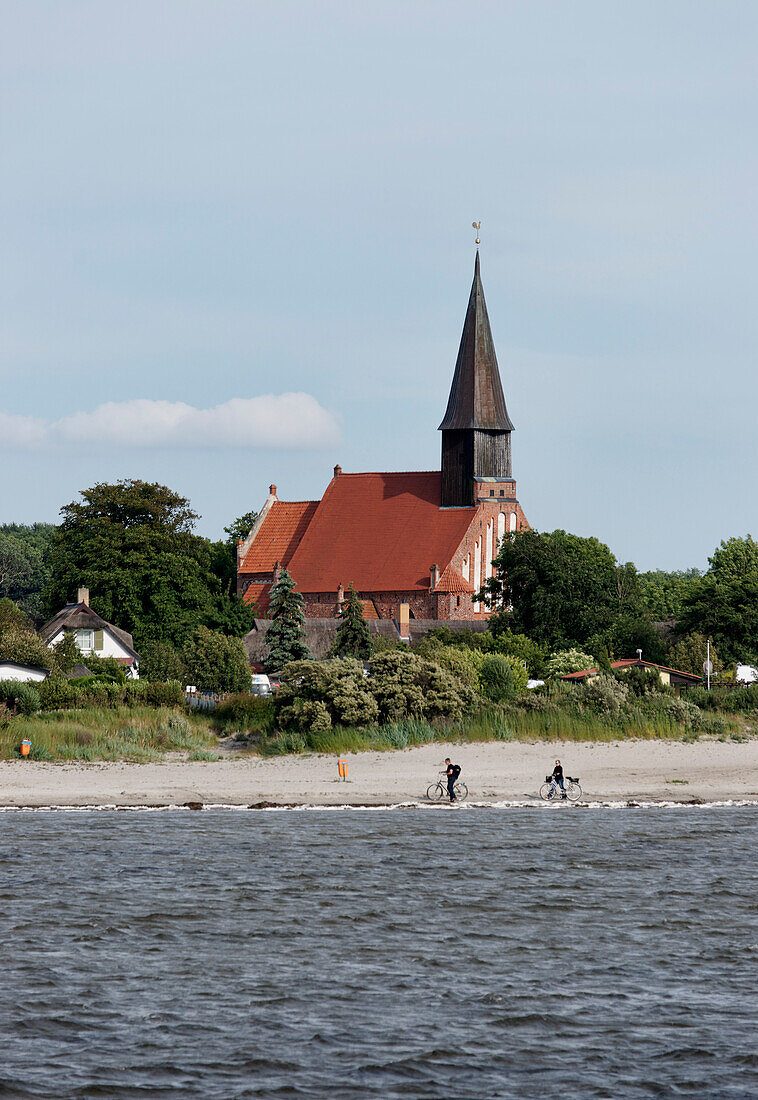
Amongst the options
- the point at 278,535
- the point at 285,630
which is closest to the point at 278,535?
the point at 278,535

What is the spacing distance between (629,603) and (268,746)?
35.5m

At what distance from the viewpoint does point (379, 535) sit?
313 ft

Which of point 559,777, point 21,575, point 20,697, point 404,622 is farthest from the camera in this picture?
point 21,575

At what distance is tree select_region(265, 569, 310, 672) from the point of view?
64.5 metres

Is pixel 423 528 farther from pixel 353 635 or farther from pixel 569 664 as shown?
pixel 569 664

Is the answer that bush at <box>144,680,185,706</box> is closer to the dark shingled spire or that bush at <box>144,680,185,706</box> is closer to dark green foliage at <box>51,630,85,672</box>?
dark green foliage at <box>51,630,85,672</box>

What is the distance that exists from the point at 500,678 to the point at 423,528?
4639cm

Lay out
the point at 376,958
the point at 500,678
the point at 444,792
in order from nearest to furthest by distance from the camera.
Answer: the point at 376,958, the point at 444,792, the point at 500,678

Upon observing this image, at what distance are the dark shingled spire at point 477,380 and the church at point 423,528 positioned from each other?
0.07 m

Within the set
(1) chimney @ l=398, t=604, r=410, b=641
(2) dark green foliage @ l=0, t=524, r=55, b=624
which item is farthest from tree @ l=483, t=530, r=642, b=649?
(2) dark green foliage @ l=0, t=524, r=55, b=624

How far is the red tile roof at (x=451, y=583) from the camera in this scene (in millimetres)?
88125

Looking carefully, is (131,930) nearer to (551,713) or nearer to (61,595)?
(551,713)

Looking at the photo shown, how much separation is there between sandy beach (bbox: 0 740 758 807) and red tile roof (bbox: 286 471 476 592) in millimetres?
51803

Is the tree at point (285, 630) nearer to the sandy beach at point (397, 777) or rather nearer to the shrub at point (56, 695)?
the shrub at point (56, 695)
